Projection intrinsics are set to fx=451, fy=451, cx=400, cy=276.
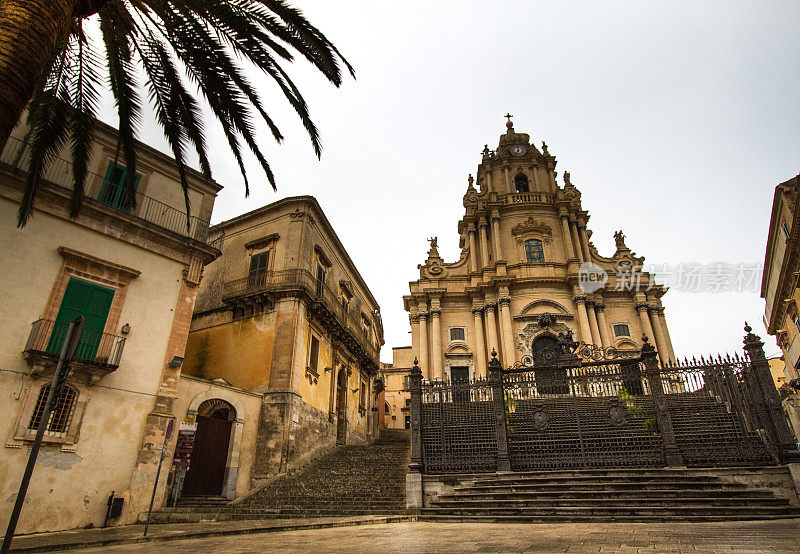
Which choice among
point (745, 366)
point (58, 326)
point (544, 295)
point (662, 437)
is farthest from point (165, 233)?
point (544, 295)

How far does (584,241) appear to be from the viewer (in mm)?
28094

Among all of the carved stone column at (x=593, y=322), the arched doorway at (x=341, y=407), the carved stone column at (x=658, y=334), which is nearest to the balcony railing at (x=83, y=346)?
the arched doorway at (x=341, y=407)

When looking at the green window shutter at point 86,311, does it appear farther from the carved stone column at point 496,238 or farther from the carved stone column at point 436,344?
the carved stone column at point 496,238

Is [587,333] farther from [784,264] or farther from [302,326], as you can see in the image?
[302,326]

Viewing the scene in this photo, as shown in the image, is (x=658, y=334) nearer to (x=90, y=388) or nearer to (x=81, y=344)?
(x=90, y=388)

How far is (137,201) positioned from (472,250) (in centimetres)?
2018

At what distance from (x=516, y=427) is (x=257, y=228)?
14.1m

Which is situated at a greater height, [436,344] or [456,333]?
[456,333]

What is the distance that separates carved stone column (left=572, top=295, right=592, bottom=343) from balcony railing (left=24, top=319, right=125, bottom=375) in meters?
21.1

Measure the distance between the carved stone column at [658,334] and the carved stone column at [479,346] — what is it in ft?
29.7

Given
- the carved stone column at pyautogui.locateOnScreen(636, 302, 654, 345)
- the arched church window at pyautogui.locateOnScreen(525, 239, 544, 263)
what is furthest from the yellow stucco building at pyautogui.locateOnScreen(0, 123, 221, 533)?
the carved stone column at pyautogui.locateOnScreen(636, 302, 654, 345)

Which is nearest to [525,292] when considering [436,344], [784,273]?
[436,344]

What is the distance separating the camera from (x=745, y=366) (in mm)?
10453

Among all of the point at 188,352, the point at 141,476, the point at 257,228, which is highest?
the point at 257,228
